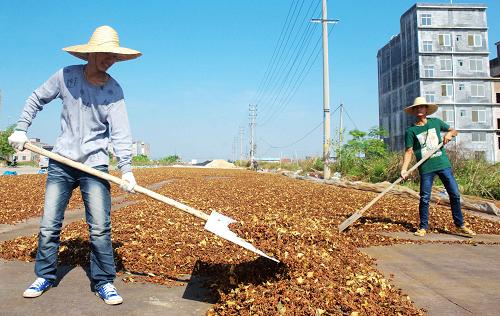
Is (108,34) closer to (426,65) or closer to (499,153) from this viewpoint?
(426,65)

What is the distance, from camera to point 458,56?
34000 millimetres

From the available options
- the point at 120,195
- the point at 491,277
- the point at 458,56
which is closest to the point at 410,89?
the point at 458,56

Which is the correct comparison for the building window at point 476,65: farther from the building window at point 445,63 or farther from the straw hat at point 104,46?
the straw hat at point 104,46

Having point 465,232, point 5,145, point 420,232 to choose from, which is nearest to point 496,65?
point 465,232

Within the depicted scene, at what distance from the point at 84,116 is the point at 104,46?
0.52m

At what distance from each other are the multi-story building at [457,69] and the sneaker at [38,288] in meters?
34.7

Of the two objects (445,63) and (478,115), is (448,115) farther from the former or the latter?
(445,63)

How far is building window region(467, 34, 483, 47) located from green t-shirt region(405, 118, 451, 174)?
3454 cm

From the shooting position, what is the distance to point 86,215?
108 inches

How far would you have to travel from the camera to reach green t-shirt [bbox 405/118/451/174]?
16.5 feet

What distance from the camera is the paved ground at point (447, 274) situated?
2602mm

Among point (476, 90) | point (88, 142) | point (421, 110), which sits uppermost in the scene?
point (476, 90)

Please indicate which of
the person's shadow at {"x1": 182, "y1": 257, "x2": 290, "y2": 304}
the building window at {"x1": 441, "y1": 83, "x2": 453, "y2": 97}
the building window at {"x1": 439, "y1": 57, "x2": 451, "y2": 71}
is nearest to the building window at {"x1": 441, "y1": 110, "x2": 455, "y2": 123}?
the building window at {"x1": 441, "y1": 83, "x2": 453, "y2": 97}

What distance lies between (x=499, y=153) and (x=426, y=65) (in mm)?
10430
